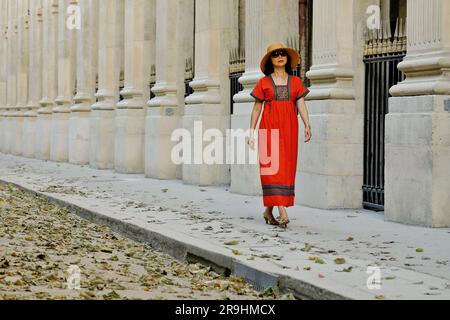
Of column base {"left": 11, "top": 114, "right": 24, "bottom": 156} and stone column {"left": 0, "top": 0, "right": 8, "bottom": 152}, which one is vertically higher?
stone column {"left": 0, "top": 0, "right": 8, "bottom": 152}

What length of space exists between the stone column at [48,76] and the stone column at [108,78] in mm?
6827

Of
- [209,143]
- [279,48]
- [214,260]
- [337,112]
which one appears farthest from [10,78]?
[214,260]

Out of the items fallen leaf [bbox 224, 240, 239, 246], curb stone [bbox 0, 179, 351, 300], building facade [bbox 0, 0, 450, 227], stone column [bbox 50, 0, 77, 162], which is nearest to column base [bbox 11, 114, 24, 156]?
building facade [bbox 0, 0, 450, 227]

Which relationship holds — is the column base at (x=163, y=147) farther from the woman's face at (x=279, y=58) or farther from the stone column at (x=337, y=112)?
the woman's face at (x=279, y=58)

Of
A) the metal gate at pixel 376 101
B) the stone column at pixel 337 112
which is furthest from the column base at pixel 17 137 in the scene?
the metal gate at pixel 376 101

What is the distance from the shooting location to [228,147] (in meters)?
17.2

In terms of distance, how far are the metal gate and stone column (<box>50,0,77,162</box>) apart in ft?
58.9

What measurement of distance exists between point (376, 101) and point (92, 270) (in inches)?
236

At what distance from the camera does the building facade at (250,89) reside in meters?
11.4

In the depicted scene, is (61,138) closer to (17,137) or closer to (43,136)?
(43,136)

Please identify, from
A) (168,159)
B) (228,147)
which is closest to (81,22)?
(168,159)

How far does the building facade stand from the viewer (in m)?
11.4

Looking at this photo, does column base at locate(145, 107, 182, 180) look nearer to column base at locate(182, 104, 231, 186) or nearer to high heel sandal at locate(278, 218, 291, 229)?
column base at locate(182, 104, 231, 186)
